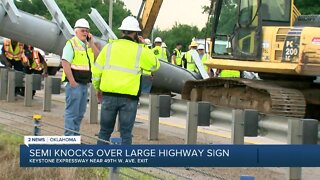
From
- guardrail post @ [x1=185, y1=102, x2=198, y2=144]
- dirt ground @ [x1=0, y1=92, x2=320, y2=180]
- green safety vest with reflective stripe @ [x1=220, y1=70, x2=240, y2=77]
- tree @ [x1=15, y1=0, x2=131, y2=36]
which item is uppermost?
tree @ [x1=15, y1=0, x2=131, y2=36]

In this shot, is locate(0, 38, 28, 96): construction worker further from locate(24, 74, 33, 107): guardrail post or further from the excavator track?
the excavator track

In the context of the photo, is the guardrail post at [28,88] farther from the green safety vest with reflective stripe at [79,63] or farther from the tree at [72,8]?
the tree at [72,8]

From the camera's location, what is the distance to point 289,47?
12625 millimetres

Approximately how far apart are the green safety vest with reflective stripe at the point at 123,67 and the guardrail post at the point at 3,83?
873 centimetres

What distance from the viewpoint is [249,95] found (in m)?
13.8

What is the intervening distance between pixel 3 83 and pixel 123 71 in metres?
9.04

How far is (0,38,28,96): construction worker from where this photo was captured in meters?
18.0

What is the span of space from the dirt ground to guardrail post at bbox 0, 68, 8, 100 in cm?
39

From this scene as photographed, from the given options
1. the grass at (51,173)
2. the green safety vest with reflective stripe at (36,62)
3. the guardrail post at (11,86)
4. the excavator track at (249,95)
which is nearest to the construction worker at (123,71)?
the grass at (51,173)

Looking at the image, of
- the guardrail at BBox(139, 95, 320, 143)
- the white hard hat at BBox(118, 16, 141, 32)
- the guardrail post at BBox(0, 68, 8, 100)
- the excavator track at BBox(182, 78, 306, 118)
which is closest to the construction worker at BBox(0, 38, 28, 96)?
the guardrail post at BBox(0, 68, 8, 100)

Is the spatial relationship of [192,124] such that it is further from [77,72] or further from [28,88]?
[28,88]

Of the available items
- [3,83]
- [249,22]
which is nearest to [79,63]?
[249,22]

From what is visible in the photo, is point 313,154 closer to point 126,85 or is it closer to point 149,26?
point 126,85

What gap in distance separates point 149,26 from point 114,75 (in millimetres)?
10237
